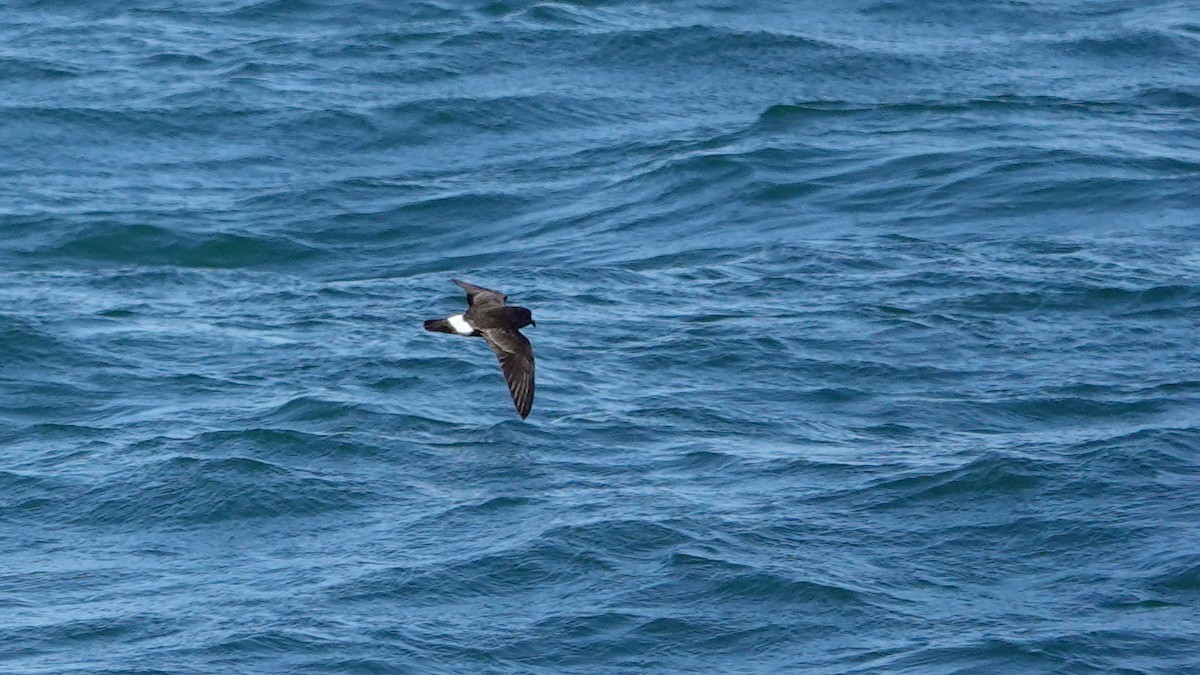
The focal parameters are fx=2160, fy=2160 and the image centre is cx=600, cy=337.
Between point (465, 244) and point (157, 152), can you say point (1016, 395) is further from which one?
point (157, 152)

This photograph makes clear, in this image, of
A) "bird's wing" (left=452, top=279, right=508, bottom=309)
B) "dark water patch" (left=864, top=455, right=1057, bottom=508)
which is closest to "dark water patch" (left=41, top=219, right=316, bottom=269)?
"bird's wing" (left=452, top=279, right=508, bottom=309)

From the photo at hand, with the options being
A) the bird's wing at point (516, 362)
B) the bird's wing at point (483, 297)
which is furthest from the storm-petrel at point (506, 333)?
the bird's wing at point (483, 297)

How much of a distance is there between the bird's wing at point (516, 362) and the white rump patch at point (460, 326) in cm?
11

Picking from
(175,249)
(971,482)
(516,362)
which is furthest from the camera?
(175,249)

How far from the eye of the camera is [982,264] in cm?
1675

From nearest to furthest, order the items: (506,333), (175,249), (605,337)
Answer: (506,333)
(605,337)
(175,249)

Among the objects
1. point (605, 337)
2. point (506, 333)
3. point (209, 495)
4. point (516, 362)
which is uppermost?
point (506, 333)

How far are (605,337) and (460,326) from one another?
2.26 m

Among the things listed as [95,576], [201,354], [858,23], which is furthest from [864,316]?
[858,23]

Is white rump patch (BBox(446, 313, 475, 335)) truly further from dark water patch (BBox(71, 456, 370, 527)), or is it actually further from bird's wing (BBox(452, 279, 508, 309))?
dark water patch (BBox(71, 456, 370, 527))

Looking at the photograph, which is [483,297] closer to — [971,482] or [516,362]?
[516,362]

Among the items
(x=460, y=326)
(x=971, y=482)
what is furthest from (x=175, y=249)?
(x=971, y=482)

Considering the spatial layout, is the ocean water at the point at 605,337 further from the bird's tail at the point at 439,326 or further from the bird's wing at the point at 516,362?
the bird's tail at the point at 439,326

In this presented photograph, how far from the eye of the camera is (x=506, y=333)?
13641 mm
